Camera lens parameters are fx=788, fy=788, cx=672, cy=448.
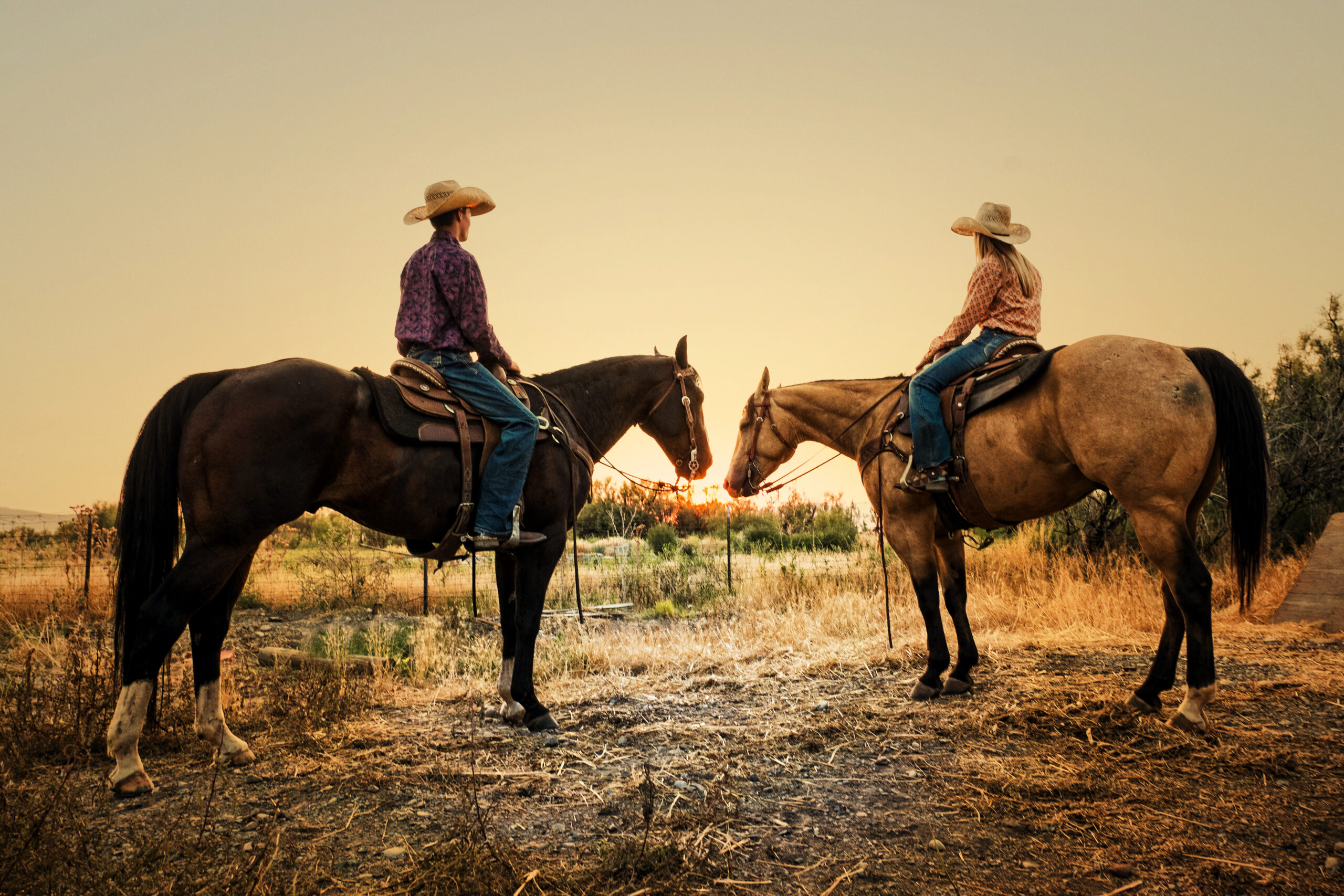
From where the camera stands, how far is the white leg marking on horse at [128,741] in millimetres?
3871

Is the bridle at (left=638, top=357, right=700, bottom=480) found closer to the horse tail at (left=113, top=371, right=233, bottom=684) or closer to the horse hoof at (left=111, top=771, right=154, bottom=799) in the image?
the horse tail at (left=113, top=371, right=233, bottom=684)

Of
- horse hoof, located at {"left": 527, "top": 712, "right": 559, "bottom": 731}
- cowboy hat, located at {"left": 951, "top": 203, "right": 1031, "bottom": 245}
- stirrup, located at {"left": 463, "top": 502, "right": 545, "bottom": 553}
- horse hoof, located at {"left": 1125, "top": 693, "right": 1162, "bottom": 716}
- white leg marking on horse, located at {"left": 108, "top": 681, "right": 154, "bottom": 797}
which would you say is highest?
cowboy hat, located at {"left": 951, "top": 203, "right": 1031, "bottom": 245}

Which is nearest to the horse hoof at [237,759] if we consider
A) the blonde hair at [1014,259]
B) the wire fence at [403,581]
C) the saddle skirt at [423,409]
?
the saddle skirt at [423,409]

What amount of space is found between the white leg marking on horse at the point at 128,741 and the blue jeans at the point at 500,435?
1.89m

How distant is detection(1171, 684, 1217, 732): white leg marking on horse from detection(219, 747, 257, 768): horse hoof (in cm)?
519

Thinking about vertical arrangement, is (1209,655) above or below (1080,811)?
above

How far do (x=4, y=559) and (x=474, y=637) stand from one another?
45.0ft

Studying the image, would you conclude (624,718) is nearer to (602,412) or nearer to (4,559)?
(602,412)

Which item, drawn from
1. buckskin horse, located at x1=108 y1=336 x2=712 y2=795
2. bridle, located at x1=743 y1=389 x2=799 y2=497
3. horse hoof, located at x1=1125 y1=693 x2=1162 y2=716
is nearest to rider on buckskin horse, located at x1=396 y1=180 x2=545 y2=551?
buckskin horse, located at x1=108 y1=336 x2=712 y2=795

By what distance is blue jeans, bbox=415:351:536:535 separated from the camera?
486cm

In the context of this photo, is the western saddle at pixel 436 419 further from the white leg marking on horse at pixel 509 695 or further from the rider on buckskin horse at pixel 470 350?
the white leg marking on horse at pixel 509 695

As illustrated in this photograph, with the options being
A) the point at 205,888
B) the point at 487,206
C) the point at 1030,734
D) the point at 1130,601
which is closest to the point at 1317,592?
the point at 1130,601

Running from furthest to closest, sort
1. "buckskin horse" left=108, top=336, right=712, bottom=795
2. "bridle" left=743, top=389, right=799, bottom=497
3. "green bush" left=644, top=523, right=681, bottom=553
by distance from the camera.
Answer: "green bush" left=644, top=523, right=681, bottom=553, "bridle" left=743, top=389, right=799, bottom=497, "buckskin horse" left=108, top=336, right=712, bottom=795

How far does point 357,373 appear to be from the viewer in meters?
4.62
